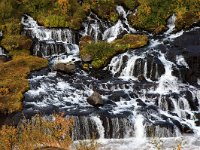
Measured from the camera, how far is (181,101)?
27.7 metres

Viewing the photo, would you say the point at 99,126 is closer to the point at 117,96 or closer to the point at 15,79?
the point at 117,96

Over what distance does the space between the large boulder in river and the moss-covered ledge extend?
22.1 ft

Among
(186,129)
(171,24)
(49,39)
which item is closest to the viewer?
(186,129)

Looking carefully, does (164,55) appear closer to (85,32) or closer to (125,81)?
(125,81)

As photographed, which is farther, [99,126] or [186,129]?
[99,126]

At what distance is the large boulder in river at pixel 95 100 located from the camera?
27.1 metres

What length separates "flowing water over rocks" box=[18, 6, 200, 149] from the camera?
82.9ft

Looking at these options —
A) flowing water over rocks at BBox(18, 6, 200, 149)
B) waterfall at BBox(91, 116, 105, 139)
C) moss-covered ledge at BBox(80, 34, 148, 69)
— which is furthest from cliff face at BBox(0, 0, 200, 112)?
waterfall at BBox(91, 116, 105, 139)

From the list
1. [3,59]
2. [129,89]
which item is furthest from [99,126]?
[3,59]

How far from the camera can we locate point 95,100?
2719cm

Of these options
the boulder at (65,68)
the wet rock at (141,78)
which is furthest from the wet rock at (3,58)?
the wet rock at (141,78)

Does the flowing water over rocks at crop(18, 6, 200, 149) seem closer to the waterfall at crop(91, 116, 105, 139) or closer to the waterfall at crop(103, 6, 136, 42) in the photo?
the waterfall at crop(91, 116, 105, 139)

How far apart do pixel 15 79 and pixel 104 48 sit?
328 inches

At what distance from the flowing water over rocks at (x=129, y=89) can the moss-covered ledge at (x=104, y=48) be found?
0.64 m
